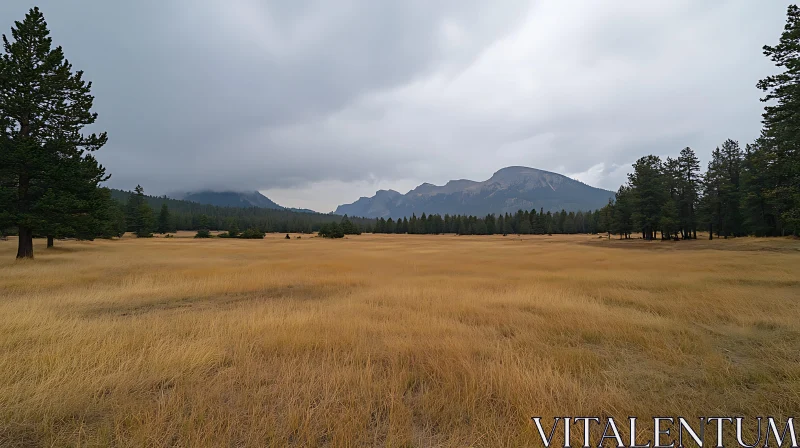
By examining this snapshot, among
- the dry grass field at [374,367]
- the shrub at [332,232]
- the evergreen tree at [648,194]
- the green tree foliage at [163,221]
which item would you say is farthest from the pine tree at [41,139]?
the green tree foliage at [163,221]

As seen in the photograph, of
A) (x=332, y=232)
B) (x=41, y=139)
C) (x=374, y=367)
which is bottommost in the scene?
(x=374, y=367)

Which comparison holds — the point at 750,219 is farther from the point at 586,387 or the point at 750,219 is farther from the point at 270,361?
the point at 270,361

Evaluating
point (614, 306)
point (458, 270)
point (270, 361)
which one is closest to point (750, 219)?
point (458, 270)

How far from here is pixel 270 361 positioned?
549cm

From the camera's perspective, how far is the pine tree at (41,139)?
18797mm

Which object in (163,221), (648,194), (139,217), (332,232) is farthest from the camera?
(163,221)

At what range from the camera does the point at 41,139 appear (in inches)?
803

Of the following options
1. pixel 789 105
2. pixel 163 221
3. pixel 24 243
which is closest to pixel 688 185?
pixel 789 105

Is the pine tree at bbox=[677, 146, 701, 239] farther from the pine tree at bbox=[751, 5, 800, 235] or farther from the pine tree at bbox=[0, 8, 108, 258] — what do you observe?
the pine tree at bbox=[0, 8, 108, 258]

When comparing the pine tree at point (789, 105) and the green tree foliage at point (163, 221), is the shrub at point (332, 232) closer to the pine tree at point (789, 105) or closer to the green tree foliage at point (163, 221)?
the green tree foliage at point (163, 221)

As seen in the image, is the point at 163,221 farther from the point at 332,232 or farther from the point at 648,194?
the point at 648,194

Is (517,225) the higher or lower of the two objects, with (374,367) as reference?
higher

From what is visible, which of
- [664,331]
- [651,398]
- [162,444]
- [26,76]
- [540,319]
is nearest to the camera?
[162,444]

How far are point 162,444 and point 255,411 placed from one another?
913 mm
